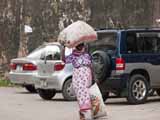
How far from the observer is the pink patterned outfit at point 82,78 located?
39.4 feet

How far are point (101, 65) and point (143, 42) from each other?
150 cm

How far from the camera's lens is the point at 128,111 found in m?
15.1

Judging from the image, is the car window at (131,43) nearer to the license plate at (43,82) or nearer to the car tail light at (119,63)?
the car tail light at (119,63)

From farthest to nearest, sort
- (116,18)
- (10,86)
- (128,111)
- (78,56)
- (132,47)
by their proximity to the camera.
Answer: (116,18), (10,86), (132,47), (128,111), (78,56)

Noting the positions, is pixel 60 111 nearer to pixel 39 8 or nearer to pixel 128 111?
pixel 128 111

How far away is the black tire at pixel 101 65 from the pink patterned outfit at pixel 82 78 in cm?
369

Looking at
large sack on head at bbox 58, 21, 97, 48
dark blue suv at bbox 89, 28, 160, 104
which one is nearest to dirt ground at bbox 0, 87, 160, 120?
dark blue suv at bbox 89, 28, 160, 104

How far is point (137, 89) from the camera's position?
16547 millimetres

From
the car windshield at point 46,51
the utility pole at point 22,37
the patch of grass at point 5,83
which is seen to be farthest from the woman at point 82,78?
the utility pole at point 22,37

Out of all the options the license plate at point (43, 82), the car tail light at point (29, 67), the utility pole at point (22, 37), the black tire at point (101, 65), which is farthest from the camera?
the utility pole at point (22, 37)

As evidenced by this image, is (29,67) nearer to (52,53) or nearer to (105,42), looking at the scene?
(52,53)

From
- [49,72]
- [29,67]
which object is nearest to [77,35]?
[49,72]

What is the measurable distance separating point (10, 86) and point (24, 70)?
4.25 metres

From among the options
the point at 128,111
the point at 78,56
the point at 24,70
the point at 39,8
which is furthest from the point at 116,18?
the point at 78,56
